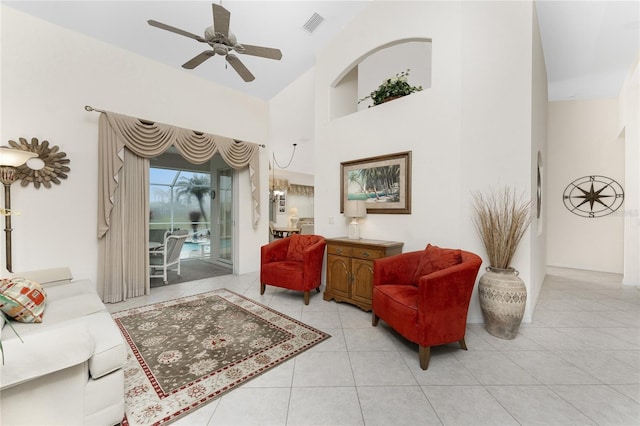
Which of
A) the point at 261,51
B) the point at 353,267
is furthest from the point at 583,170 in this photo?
the point at 261,51

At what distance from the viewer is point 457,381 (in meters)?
1.77

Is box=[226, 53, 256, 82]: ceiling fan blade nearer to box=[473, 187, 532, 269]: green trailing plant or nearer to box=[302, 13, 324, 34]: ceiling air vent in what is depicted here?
box=[302, 13, 324, 34]: ceiling air vent

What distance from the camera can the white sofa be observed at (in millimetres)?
1141

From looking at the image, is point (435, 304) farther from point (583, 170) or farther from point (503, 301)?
point (583, 170)

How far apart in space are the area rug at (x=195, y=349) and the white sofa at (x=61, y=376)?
0.25m

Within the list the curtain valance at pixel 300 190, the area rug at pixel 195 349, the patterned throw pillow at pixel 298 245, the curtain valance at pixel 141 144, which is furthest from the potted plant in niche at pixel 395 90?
the curtain valance at pixel 300 190

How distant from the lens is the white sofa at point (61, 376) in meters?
1.14

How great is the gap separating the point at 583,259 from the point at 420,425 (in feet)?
19.7

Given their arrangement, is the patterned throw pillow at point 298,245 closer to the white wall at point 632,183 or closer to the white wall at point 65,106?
the white wall at point 65,106

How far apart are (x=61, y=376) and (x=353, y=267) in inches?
99.1

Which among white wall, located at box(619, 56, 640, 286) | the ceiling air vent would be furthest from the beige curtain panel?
white wall, located at box(619, 56, 640, 286)

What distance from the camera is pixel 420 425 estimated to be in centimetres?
141

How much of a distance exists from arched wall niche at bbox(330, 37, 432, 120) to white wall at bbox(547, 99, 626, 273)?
11.0 feet

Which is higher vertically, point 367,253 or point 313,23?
point 313,23
